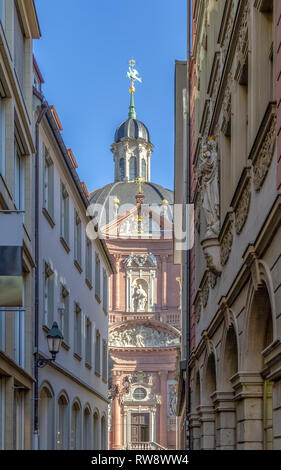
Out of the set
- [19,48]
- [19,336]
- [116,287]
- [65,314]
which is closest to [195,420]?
[65,314]

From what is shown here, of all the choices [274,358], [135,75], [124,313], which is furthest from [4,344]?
[135,75]

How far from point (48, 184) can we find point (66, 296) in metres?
4.22

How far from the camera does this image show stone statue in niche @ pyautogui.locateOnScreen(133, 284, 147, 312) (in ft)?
224

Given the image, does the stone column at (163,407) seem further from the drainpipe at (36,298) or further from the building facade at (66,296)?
the drainpipe at (36,298)

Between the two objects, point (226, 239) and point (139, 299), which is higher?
point (139, 299)

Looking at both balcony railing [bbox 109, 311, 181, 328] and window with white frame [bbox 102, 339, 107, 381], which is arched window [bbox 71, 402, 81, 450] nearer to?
window with white frame [bbox 102, 339, 107, 381]

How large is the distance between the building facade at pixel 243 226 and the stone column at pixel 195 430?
2574mm

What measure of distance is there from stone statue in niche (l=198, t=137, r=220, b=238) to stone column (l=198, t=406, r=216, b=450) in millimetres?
5376

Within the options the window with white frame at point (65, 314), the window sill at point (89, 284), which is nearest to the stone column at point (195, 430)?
the window with white frame at point (65, 314)

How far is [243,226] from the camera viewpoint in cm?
1266

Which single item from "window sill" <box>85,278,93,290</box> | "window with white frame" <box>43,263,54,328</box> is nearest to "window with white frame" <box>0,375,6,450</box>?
"window with white frame" <box>43,263,54,328</box>

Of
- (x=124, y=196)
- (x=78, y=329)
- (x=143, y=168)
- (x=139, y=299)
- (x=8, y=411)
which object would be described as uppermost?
(x=143, y=168)

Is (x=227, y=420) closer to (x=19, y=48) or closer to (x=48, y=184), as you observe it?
(x=19, y=48)

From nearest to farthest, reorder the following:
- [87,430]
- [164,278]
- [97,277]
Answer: [87,430]
[97,277]
[164,278]
